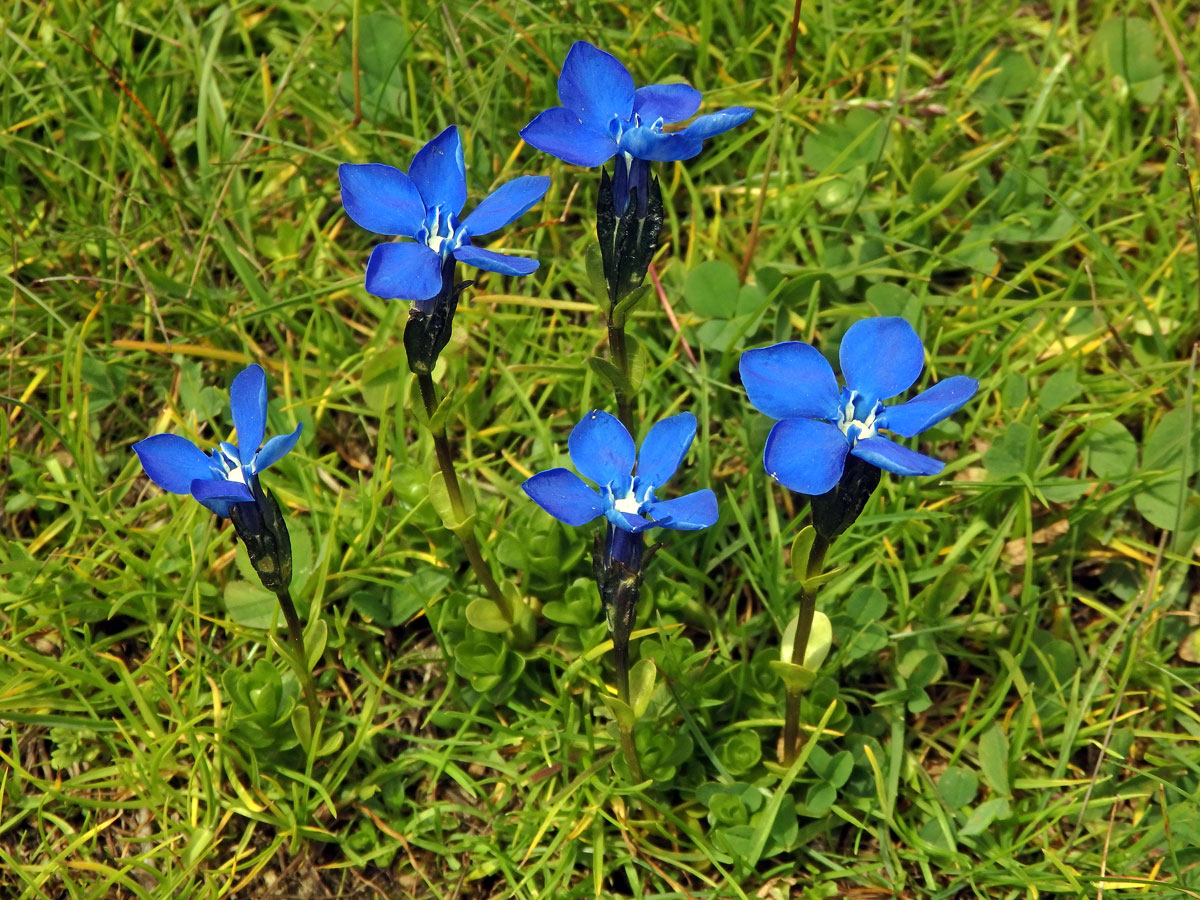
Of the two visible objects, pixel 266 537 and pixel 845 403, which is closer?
pixel 845 403

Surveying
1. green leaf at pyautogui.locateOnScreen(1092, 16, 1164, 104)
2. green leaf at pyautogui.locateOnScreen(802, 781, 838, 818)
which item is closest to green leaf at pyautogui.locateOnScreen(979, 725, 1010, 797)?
green leaf at pyautogui.locateOnScreen(802, 781, 838, 818)

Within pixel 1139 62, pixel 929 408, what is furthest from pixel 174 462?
pixel 1139 62

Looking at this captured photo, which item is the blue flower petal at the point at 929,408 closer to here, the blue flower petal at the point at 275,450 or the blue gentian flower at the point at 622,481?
the blue gentian flower at the point at 622,481

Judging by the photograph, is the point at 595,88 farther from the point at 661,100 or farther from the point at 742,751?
the point at 742,751

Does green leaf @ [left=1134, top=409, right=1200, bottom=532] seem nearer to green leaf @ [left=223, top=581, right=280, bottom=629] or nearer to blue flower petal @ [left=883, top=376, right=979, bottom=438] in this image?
blue flower petal @ [left=883, top=376, right=979, bottom=438]

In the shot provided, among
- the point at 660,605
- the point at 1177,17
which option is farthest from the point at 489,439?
the point at 1177,17

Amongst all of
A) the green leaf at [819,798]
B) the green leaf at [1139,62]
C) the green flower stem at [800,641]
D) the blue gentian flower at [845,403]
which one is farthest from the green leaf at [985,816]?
the green leaf at [1139,62]

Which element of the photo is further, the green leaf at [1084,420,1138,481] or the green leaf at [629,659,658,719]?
the green leaf at [1084,420,1138,481]
